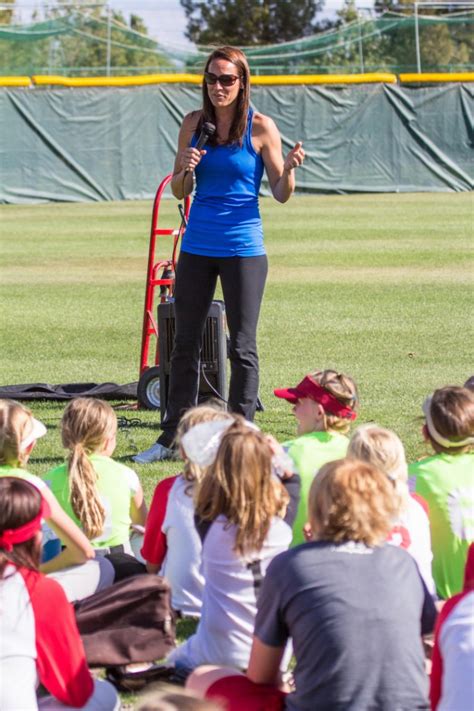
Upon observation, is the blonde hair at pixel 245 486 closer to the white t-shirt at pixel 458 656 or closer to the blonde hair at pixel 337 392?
the white t-shirt at pixel 458 656

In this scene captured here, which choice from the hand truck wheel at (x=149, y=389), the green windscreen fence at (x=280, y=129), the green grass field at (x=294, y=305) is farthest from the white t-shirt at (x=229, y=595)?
the green windscreen fence at (x=280, y=129)

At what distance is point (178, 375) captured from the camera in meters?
6.87

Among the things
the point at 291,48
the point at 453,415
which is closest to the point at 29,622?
the point at 453,415

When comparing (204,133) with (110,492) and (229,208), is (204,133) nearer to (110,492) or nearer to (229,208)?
(229,208)

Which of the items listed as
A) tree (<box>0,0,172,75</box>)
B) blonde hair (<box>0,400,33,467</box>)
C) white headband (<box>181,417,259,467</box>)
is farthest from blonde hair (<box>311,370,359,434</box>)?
tree (<box>0,0,172,75</box>)

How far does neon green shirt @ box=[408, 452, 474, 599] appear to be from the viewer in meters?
4.44

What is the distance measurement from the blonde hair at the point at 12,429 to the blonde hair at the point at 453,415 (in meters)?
1.50

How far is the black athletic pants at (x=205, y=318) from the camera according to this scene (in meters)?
6.61

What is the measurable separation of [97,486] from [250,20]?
169ft

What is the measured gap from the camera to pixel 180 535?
4.33 metres

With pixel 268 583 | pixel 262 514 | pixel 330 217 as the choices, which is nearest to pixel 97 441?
pixel 262 514

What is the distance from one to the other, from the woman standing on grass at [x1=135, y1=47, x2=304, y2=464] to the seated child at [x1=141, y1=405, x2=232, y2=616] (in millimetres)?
2038

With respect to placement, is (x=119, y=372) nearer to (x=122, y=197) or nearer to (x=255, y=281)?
(x=255, y=281)

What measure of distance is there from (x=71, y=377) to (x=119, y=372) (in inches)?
16.5
